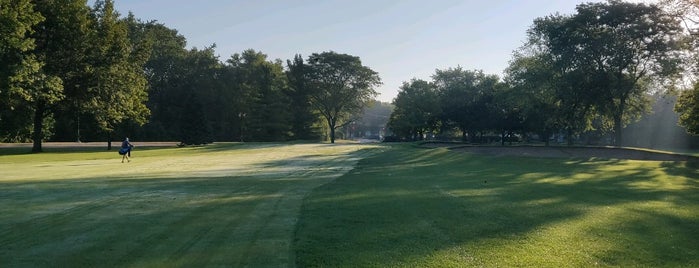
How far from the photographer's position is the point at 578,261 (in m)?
7.46

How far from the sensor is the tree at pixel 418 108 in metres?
84.1

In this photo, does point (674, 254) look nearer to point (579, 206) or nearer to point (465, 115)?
point (579, 206)

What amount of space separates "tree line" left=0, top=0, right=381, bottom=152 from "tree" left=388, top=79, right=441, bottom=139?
38.8 ft

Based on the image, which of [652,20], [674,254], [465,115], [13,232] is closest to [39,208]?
[13,232]

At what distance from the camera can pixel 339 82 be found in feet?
329

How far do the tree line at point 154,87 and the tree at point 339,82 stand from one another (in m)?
0.20

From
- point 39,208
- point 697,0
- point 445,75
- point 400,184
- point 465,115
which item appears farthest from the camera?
point 445,75

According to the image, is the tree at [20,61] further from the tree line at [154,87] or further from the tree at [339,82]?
the tree at [339,82]

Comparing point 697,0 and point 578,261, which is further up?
point 697,0

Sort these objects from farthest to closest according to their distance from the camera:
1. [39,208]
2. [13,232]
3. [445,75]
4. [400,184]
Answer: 1. [445,75]
2. [400,184]
3. [39,208]
4. [13,232]

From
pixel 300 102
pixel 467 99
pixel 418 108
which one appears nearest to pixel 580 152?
pixel 467 99

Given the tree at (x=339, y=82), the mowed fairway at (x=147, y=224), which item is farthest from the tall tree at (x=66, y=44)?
the tree at (x=339, y=82)

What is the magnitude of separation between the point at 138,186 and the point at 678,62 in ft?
155

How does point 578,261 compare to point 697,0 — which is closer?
point 578,261
